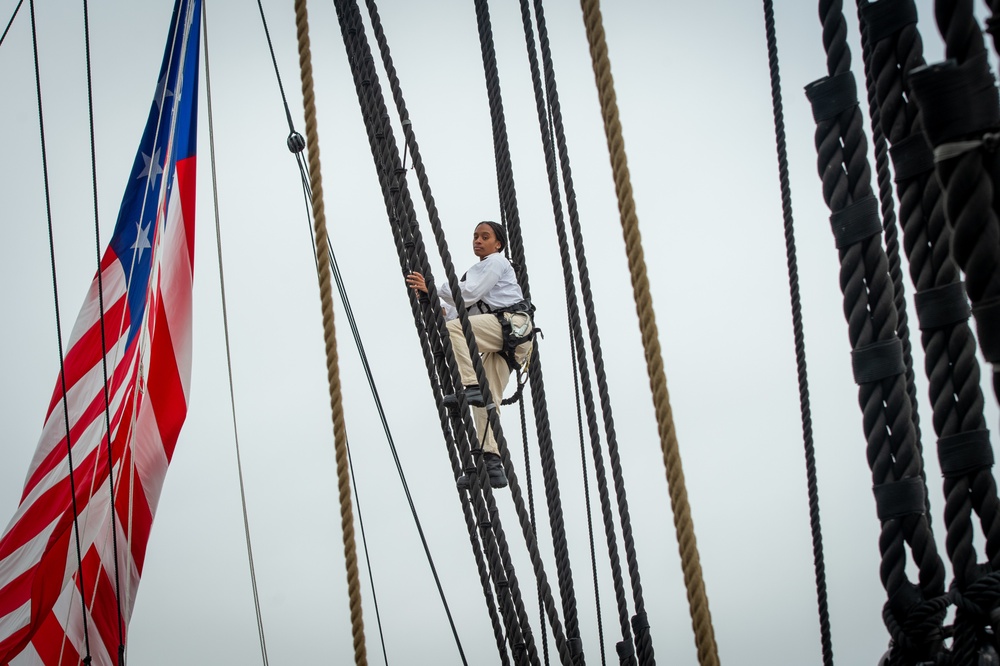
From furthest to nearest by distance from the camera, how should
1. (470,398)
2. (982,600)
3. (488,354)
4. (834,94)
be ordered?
(488,354) < (470,398) < (834,94) < (982,600)

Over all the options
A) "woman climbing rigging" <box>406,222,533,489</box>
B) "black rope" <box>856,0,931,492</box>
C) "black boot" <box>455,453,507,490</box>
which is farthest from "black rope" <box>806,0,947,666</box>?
"woman climbing rigging" <box>406,222,533,489</box>

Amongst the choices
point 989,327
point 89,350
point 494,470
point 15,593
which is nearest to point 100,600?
point 15,593

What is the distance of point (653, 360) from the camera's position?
1.99 metres

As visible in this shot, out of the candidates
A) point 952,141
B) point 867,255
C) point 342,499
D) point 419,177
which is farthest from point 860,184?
point 419,177

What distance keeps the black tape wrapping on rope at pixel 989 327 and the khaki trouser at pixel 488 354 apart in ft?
11.4

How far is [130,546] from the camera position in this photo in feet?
17.3

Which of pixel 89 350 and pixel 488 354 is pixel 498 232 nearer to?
pixel 488 354

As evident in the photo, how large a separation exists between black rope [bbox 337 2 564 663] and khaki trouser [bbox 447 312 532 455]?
9.3 inches

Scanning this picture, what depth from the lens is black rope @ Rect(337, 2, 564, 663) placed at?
12.5ft

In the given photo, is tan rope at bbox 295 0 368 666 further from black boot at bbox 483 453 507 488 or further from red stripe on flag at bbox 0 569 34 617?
red stripe on flag at bbox 0 569 34 617

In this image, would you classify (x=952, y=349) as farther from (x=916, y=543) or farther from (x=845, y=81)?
(x=845, y=81)

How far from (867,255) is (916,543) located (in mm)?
508

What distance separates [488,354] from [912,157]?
3618mm

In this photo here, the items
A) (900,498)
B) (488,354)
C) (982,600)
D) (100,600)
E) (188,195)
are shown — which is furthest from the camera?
(188,195)
